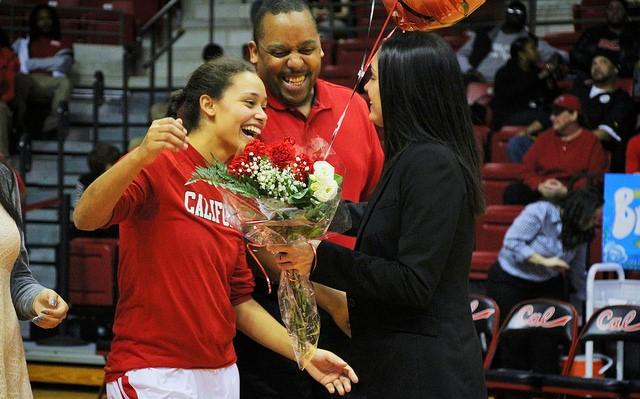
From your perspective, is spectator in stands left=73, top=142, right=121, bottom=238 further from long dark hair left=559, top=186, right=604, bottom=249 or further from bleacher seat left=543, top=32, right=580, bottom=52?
bleacher seat left=543, top=32, right=580, bottom=52

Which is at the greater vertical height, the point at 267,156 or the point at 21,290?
the point at 267,156

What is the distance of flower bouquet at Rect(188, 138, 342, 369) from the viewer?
265cm

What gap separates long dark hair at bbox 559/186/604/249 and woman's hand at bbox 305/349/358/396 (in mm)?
4267

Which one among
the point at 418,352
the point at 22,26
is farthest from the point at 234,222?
the point at 22,26

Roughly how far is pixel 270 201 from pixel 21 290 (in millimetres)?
822

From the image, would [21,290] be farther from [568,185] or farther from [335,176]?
[568,185]

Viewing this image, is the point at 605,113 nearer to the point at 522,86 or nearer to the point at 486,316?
the point at 522,86

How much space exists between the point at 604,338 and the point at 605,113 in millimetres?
3220

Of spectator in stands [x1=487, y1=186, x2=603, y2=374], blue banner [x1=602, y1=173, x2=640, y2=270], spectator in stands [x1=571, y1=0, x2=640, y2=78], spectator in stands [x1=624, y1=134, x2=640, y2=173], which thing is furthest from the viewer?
spectator in stands [x1=571, y1=0, x2=640, y2=78]

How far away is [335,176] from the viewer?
2.76 m

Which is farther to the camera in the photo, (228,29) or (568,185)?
(228,29)

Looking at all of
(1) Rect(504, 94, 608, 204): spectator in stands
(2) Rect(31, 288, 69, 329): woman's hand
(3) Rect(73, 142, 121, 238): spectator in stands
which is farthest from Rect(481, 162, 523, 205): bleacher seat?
(2) Rect(31, 288, 69, 329): woman's hand

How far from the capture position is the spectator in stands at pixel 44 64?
35.3 feet

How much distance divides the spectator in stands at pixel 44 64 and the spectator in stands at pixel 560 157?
185 inches
